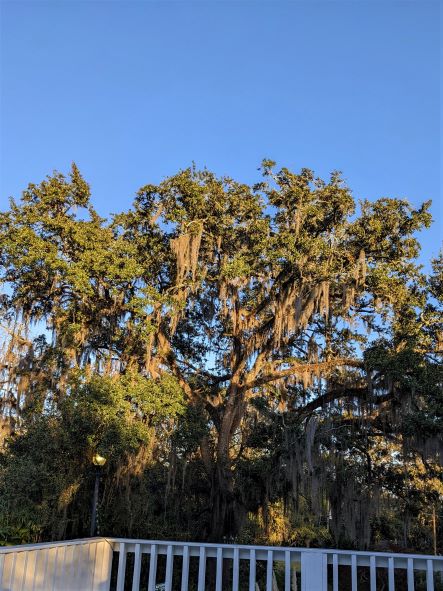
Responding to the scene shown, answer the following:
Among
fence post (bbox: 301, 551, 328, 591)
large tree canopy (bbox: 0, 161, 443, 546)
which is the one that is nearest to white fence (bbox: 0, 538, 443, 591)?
fence post (bbox: 301, 551, 328, 591)

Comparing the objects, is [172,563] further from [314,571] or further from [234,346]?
[234,346]

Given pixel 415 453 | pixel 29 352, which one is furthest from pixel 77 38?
pixel 415 453

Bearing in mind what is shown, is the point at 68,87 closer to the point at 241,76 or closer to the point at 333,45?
the point at 241,76

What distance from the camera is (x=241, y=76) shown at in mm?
9016

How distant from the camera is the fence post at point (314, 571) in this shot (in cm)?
322

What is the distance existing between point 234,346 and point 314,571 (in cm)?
781

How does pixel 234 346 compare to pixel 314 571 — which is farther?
pixel 234 346

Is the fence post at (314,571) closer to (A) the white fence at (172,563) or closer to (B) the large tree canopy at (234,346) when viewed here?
(A) the white fence at (172,563)

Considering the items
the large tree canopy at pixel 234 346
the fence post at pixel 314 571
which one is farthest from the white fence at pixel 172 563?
the large tree canopy at pixel 234 346

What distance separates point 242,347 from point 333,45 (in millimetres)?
6060

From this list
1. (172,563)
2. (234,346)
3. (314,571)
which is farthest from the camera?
(234,346)

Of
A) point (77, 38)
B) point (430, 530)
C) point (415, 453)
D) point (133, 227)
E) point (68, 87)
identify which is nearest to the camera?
point (77, 38)

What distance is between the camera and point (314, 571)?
10.6 feet

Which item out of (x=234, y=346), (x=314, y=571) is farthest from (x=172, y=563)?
(x=234, y=346)
